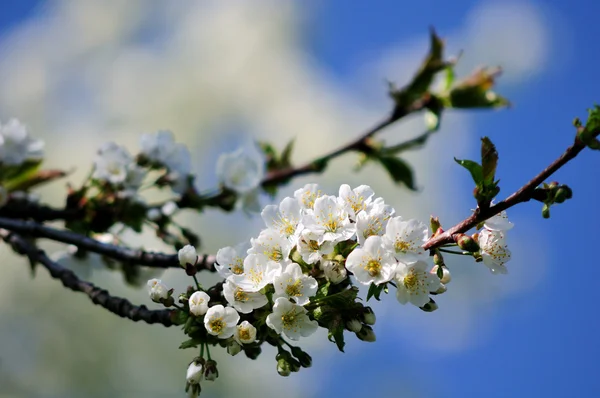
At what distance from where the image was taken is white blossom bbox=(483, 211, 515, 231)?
100 cm

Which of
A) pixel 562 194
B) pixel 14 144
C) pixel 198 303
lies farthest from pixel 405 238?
pixel 14 144

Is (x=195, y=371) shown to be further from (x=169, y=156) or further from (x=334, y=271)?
(x=169, y=156)

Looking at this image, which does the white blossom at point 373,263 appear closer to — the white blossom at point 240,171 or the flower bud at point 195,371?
the flower bud at point 195,371

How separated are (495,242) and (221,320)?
43 centimetres

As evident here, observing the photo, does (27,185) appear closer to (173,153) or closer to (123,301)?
(173,153)

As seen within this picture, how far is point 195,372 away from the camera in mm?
1024

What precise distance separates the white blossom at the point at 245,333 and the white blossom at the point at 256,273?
0.19 ft

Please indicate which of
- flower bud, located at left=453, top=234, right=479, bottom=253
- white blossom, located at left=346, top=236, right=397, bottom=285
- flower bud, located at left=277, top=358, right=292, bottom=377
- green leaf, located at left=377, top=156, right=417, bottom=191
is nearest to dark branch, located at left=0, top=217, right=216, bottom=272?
flower bud, located at left=277, top=358, right=292, bottom=377

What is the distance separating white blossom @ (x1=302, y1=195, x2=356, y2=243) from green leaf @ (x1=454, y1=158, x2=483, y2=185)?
0.62 ft

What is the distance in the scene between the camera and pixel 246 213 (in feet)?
6.70

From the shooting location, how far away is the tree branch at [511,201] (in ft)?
2.97

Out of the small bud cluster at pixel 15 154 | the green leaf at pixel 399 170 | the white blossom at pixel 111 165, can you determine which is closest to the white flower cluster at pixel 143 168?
the white blossom at pixel 111 165

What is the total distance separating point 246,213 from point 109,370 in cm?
452

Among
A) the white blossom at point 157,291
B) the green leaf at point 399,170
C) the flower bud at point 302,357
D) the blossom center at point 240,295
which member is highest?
the green leaf at point 399,170
